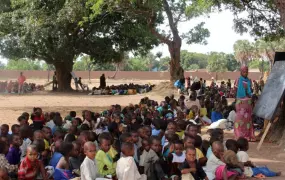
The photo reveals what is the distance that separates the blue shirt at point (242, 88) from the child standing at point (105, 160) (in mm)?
4162

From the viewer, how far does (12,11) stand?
87.8 ft

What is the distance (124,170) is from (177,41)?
1692 cm

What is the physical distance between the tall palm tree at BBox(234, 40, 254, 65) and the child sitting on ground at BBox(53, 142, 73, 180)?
5715 cm

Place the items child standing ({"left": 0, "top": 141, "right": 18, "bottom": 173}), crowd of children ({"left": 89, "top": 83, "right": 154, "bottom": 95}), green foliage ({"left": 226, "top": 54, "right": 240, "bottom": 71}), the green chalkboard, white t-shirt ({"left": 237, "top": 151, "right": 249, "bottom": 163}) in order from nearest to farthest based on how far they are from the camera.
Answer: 1. child standing ({"left": 0, "top": 141, "right": 18, "bottom": 173})
2. white t-shirt ({"left": 237, "top": 151, "right": 249, "bottom": 163})
3. the green chalkboard
4. crowd of children ({"left": 89, "top": 83, "right": 154, "bottom": 95})
5. green foliage ({"left": 226, "top": 54, "right": 240, "bottom": 71})

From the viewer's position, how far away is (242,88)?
352 inches

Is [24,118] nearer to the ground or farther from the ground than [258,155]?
farther from the ground

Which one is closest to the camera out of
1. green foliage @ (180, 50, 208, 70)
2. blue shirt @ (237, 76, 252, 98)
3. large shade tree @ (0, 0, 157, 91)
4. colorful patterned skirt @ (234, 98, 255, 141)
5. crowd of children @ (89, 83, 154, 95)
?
blue shirt @ (237, 76, 252, 98)

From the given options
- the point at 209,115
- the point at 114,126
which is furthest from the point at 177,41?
the point at 114,126

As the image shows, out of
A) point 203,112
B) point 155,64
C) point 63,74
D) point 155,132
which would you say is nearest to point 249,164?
point 155,132

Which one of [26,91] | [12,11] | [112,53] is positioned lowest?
[26,91]

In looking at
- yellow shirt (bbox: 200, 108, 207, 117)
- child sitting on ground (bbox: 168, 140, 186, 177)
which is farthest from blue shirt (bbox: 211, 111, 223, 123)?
child sitting on ground (bbox: 168, 140, 186, 177)

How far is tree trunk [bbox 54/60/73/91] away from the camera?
27094mm

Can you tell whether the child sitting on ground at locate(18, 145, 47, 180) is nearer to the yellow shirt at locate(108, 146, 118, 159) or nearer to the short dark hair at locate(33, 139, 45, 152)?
the short dark hair at locate(33, 139, 45, 152)

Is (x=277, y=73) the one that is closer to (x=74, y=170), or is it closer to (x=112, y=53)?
(x=74, y=170)
